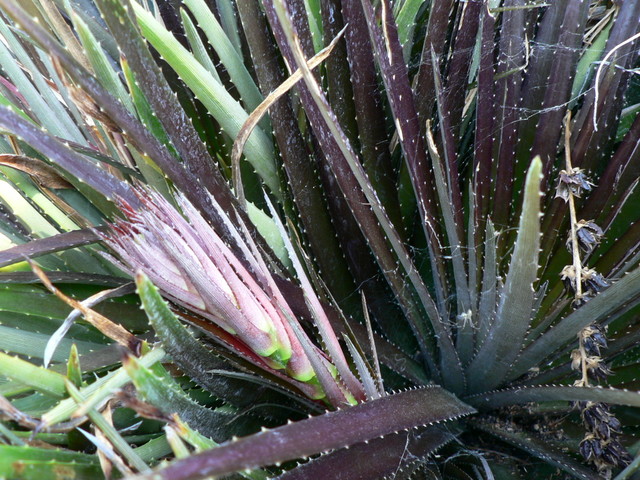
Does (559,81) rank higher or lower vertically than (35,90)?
lower

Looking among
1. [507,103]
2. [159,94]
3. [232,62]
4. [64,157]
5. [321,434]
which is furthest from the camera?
[232,62]

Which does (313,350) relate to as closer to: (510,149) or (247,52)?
(510,149)

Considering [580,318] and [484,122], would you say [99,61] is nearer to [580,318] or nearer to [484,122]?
[484,122]

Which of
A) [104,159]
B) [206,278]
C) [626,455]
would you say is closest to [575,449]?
[626,455]

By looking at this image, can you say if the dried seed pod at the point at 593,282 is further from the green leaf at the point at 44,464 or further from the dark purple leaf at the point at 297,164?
the green leaf at the point at 44,464

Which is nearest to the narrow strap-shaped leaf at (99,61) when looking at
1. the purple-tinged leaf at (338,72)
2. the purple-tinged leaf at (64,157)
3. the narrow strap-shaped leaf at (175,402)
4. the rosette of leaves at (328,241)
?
the rosette of leaves at (328,241)

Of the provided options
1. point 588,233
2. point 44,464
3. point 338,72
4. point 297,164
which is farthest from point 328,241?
point 44,464
